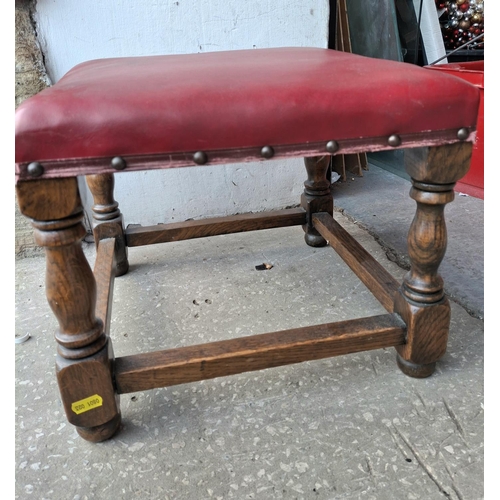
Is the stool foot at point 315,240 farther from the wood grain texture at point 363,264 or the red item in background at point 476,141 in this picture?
the red item in background at point 476,141

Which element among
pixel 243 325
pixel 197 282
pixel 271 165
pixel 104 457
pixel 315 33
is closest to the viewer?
pixel 104 457

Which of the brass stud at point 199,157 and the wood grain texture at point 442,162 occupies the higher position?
the brass stud at point 199,157

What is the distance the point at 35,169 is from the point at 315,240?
0.94 meters

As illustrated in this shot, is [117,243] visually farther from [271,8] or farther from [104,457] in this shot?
[271,8]

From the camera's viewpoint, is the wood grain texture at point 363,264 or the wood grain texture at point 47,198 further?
the wood grain texture at point 363,264

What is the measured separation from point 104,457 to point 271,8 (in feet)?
4.33

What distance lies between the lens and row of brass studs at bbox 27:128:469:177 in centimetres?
62

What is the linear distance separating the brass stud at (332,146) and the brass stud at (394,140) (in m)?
0.08

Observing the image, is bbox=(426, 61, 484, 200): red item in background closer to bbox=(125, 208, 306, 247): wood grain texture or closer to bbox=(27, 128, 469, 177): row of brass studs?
bbox=(125, 208, 306, 247): wood grain texture

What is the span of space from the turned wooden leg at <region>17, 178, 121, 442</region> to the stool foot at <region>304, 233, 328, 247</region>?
0.78 metres

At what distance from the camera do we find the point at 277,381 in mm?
915

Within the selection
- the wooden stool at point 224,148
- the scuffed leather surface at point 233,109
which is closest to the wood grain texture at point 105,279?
the wooden stool at point 224,148

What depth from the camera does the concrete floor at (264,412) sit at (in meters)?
0.72

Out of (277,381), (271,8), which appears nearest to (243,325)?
(277,381)
